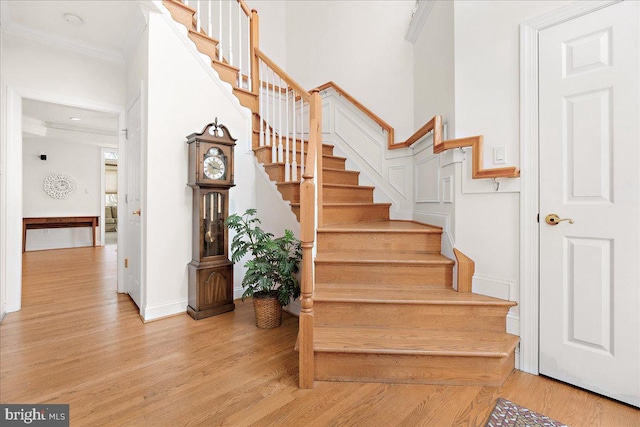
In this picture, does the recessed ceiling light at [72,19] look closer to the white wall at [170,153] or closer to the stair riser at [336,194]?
the white wall at [170,153]

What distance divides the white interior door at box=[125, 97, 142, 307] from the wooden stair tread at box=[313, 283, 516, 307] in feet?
6.52

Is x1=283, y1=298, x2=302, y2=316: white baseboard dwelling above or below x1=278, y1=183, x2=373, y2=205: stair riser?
below

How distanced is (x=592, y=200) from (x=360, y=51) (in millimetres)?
3170

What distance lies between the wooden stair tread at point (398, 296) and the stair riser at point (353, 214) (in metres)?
0.90

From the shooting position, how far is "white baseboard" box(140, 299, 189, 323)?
103 inches

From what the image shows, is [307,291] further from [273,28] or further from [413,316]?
[273,28]

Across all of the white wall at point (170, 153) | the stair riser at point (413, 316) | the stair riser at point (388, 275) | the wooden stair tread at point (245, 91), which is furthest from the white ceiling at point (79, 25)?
the stair riser at point (413, 316)

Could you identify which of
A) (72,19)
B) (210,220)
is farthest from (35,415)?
(72,19)

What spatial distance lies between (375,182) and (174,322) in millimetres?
2579

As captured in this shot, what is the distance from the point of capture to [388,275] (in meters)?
2.18

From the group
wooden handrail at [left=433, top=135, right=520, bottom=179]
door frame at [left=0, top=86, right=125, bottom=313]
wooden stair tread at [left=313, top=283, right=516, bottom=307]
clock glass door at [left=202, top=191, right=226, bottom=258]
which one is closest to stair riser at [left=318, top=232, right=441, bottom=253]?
wooden stair tread at [left=313, top=283, right=516, bottom=307]

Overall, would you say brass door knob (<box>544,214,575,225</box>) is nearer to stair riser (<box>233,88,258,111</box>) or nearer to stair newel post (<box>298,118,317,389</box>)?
stair newel post (<box>298,118,317,389</box>)

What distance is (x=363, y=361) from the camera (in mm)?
1709

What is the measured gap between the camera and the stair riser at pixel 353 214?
2.88 meters
